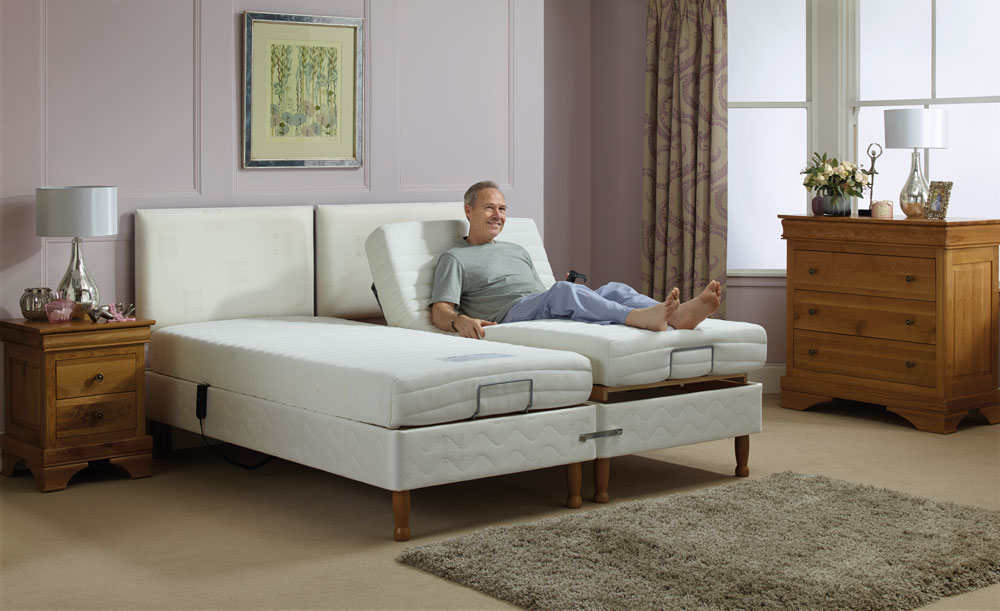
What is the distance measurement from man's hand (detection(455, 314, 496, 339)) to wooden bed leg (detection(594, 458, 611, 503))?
74 cm

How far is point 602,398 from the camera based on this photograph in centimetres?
400

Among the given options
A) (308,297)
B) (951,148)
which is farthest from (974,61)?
(308,297)

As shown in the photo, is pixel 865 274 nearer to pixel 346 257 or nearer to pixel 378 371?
pixel 346 257

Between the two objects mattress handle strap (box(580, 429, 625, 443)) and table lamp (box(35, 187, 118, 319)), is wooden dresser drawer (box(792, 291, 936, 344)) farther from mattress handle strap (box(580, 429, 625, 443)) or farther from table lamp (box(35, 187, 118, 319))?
table lamp (box(35, 187, 118, 319))

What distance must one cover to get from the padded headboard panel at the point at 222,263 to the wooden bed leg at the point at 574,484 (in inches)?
66.4

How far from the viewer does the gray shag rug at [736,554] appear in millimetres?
2988

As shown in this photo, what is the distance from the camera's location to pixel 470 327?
4.50 metres

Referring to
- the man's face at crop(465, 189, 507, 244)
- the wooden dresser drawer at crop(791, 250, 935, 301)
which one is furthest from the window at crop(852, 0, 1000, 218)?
the man's face at crop(465, 189, 507, 244)

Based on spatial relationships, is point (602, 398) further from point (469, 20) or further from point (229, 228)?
point (469, 20)

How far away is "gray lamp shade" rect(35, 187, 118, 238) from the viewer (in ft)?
13.9

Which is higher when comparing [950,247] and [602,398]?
[950,247]

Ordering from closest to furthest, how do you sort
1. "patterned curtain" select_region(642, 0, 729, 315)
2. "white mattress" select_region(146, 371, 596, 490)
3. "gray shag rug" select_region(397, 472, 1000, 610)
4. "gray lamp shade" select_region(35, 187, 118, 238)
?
"gray shag rug" select_region(397, 472, 1000, 610) < "white mattress" select_region(146, 371, 596, 490) < "gray lamp shade" select_region(35, 187, 118, 238) < "patterned curtain" select_region(642, 0, 729, 315)

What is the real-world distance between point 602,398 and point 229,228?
1.79 m

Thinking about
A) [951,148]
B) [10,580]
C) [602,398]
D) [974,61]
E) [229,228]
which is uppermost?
[974,61]
